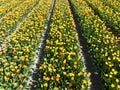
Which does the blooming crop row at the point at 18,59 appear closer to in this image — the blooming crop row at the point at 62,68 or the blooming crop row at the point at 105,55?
the blooming crop row at the point at 62,68

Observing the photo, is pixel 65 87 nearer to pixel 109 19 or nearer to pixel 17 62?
pixel 17 62

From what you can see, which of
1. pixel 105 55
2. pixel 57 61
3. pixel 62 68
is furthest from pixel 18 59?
pixel 105 55

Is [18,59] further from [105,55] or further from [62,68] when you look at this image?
[105,55]

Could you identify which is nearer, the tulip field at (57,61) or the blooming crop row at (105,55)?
the tulip field at (57,61)

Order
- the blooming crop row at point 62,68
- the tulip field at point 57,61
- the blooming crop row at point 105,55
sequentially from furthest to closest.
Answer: the blooming crop row at point 105,55 → the tulip field at point 57,61 → the blooming crop row at point 62,68

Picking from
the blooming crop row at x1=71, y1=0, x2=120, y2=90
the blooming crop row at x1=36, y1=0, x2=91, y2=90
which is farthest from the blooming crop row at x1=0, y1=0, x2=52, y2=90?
the blooming crop row at x1=71, y1=0, x2=120, y2=90

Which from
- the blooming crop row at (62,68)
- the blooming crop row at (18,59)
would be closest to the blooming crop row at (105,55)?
the blooming crop row at (62,68)

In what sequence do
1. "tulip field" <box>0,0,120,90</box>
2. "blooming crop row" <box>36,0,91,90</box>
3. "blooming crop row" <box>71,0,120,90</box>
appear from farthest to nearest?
"blooming crop row" <box>71,0,120,90</box>
"tulip field" <box>0,0,120,90</box>
"blooming crop row" <box>36,0,91,90</box>

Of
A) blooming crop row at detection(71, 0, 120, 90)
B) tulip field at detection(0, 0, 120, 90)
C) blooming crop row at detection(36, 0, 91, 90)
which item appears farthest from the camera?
blooming crop row at detection(71, 0, 120, 90)

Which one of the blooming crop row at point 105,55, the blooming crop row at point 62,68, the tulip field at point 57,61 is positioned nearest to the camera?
the blooming crop row at point 62,68

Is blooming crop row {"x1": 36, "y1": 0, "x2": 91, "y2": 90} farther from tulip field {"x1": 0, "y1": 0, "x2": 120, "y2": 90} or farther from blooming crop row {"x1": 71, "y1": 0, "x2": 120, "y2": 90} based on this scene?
blooming crop row {"x1": 71, "y1": 0, "x2": 120, "y2": 90}

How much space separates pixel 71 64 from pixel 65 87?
1578 millimetres

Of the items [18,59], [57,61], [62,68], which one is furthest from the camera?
[18,59]

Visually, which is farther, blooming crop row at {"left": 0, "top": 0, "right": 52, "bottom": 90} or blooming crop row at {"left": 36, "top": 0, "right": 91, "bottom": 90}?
blooming crop row at {"left": 0, "top": 0, "right": 52, "bottom": 90}
